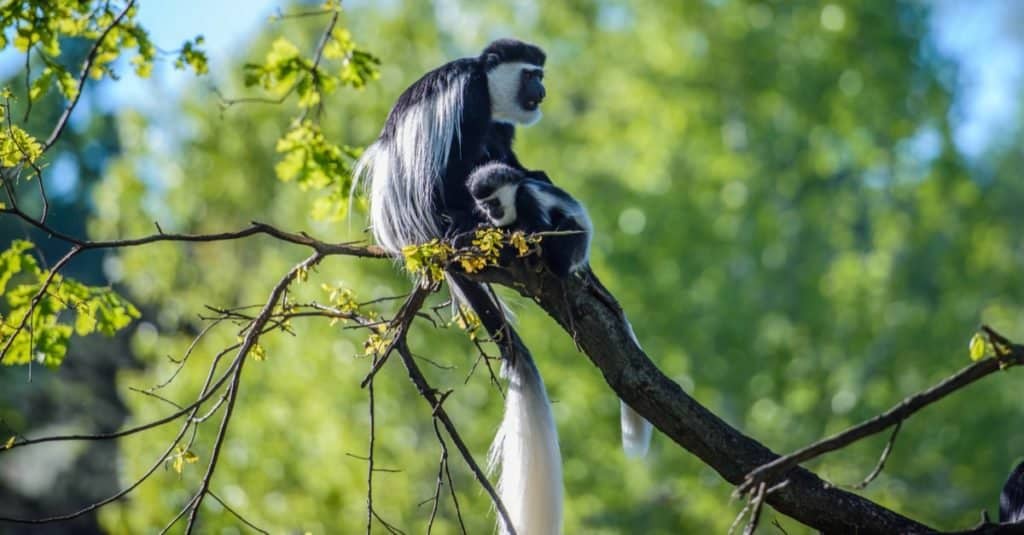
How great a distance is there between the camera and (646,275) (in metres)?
11.3

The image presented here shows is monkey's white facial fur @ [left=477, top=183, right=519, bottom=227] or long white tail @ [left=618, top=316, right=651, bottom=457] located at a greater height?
monkey's white facial fur @ [left=477, top=183, right=519, bottom=227]

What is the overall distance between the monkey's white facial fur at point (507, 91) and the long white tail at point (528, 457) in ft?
3.56

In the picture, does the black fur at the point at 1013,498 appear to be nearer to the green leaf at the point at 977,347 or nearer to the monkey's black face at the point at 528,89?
the green leaf at the point at 977,347

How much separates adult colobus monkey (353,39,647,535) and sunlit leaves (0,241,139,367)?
85 centimetres

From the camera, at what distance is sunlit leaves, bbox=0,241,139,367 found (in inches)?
122

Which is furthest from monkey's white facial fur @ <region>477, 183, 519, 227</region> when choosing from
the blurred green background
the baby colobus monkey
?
the blurred green background

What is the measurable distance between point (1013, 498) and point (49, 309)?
2660 millimetres

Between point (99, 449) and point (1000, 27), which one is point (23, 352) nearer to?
point (99, 449)

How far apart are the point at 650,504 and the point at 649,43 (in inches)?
258

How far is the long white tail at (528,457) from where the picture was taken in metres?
3.24

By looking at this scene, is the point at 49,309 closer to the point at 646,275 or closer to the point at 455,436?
the point at 455,436

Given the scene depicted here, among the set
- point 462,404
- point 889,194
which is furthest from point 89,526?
point 889,194

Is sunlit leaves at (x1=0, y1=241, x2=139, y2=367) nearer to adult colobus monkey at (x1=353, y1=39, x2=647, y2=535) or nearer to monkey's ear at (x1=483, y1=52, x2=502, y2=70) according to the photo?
adult colobus monkey at (x1=353, y1=39, x2=647, y2=535)

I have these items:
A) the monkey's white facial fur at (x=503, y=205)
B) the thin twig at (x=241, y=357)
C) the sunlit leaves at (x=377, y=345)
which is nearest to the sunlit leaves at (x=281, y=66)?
the monkey's white facial fur at (x=503, y=205)
